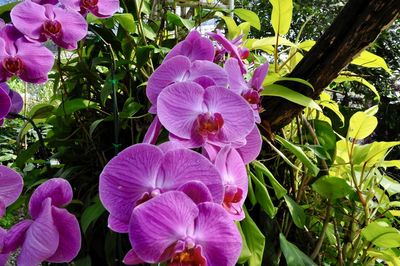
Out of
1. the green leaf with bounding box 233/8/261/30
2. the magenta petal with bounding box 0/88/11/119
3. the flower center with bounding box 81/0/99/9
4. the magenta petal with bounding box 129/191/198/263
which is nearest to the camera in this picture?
the magenta petal with bounding box 129/191/198/263

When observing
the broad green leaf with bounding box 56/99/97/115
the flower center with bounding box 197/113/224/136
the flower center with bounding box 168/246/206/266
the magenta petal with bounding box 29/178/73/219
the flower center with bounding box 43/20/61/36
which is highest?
the flower center with bounding box 197/113/224/136

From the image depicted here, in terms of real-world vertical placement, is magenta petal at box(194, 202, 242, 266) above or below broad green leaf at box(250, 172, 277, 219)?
above

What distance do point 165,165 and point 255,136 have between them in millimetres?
111

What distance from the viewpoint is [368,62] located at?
2.17 ft

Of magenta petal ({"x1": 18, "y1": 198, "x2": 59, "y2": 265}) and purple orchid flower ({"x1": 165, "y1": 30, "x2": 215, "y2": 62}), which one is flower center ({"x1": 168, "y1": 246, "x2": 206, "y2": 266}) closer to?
magenta petal ({"x1": 18, "y1": 198, "x2": 59, "y2": 265})

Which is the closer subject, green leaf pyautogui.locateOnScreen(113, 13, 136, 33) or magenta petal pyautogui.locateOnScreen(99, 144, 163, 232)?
magenta petal pyautogui.locateOnScreen(99, 144, 163, 232)

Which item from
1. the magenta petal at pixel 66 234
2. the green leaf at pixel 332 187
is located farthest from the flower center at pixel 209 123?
the green leaf at pixel 332 187

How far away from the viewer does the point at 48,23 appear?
39 centimetres

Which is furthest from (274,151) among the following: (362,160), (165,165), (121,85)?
(165,165)

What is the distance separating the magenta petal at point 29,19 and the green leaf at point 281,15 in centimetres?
37

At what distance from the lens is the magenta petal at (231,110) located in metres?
0.29

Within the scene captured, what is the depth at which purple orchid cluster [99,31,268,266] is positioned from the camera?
226 mm

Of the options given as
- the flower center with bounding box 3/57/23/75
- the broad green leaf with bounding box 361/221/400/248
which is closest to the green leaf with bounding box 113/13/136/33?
the flower center with bounding box 3/57/23/75

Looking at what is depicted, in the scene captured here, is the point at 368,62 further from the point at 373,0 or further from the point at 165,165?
the point at 165,165
